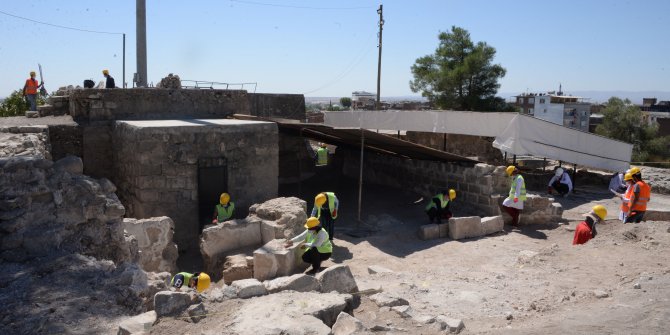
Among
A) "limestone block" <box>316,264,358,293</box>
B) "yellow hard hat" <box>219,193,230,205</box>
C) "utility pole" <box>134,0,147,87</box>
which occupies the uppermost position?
"utility pole" <box>134,0,147,87</box>

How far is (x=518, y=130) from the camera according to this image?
46.2ft

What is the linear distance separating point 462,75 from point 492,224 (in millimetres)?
19544

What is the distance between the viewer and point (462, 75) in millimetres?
28797

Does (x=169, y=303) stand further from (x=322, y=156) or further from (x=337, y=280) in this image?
(x=322, y=156)

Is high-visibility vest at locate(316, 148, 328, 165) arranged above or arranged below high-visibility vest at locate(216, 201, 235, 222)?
above

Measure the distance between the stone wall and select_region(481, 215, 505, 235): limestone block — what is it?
4.34m

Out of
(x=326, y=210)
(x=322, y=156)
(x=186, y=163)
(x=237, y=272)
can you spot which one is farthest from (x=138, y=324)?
(x=322, y=156)

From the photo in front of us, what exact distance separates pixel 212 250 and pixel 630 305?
5.89 metres

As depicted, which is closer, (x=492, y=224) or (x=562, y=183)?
(x=492, y=224)

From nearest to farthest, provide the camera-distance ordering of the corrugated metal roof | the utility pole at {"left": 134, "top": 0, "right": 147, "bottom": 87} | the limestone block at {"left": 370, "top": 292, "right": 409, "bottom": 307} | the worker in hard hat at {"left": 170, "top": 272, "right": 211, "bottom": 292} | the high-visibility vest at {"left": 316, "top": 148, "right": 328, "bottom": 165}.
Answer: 1. the limestone block at {"left": 370, "top": 292, "right": 409, "bottom": 307}
2. the worker in hard hat at {"left": 170, "top": 272, "right": 211, "bottom": 292}
3. the corrugated metal roof
4. the utility pole at {"left": 134, "top": 0, "right": 147, "bottom": 87}
5. the high-visibility vest at {"left": 316, "top": 148, "right": 328, "bottom": 165}

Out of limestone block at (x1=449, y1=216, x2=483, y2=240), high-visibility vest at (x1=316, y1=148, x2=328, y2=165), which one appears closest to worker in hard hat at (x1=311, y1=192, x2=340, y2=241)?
limestone block at (x1=449, y1=216, x2=483, y2=240)

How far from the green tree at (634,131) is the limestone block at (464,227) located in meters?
24.3

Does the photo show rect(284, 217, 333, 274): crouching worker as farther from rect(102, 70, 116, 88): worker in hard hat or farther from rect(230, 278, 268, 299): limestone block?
rect(102, 70, 116, 88): worker in hard hat

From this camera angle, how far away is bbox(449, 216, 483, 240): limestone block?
10117 millimetres
